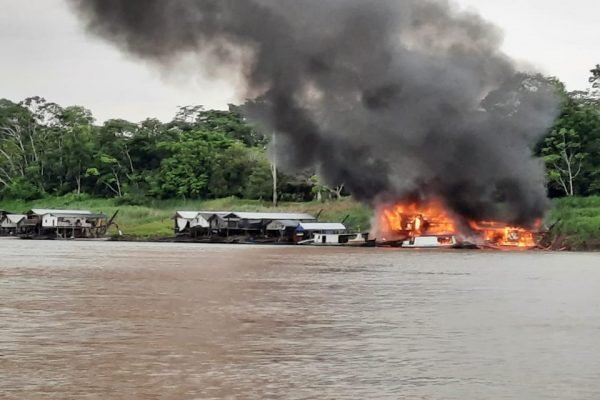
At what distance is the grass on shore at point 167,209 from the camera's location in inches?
3730

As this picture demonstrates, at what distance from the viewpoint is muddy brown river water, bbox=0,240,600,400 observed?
1620 centimetres

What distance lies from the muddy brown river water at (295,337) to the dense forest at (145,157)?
2021 inches

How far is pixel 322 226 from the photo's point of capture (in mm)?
87188

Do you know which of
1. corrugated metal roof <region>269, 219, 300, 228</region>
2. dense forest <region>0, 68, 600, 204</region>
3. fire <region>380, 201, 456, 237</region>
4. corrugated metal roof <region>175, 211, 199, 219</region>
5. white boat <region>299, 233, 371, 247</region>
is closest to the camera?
fire <region>380, 201, 456, 237</region>

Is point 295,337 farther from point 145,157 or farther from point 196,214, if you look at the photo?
point 145,157

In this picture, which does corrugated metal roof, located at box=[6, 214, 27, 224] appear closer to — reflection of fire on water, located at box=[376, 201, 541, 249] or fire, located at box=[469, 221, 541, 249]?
reflection of fire on water, located at box=[376, 201, 541, 249]

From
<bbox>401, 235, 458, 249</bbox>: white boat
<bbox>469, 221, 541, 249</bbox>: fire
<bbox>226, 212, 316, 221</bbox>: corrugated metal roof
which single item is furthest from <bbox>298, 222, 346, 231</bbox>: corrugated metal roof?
<bbox>469, 221, 541, 249</bbox>: fire

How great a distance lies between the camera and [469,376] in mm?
17375

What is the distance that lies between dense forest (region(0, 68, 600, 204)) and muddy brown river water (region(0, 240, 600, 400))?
51329mm

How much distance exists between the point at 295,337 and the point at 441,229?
59.0 m

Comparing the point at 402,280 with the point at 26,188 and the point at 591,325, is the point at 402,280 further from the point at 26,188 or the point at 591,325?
the point at 26,188

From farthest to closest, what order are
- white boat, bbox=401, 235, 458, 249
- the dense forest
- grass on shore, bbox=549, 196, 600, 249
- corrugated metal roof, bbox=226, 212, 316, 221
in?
the dense forest < corrugated metal roof, bbox=226, 212, 316, 221 < white boat, bbox=401, 235, 458, 249 < grass on shore, bbox=549, 196, 600, 249

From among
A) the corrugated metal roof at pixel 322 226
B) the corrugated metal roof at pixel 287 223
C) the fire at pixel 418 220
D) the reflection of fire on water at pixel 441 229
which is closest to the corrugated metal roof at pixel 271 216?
the corrugated metal roof at pixel 287 223

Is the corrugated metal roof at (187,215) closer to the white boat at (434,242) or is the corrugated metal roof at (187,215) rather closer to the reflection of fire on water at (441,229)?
the reflection of fire on water at (441,229)
